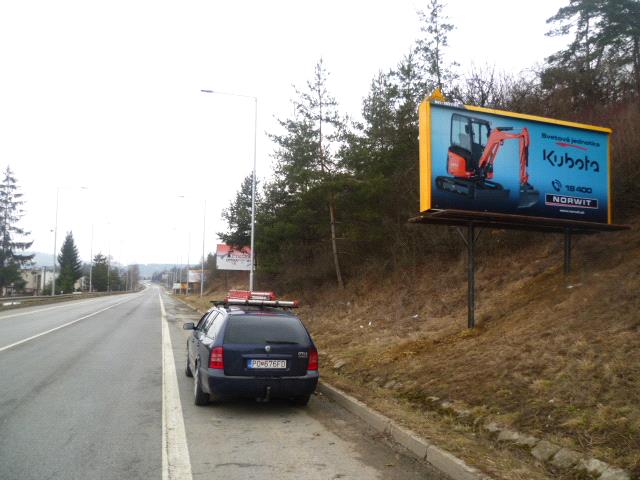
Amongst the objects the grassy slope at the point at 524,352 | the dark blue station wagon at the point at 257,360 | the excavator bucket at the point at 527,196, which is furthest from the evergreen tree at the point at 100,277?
the dark blue station wagon at the point at 257,360

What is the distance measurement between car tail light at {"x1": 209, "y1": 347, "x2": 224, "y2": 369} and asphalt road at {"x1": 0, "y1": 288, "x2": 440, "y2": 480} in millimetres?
670

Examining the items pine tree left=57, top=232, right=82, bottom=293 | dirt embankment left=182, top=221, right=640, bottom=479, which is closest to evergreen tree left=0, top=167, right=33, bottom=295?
pine tree left=57, top=232, right=82, bottom=293

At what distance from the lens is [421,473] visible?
500 centimetres

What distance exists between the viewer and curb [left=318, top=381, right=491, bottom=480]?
188 inches

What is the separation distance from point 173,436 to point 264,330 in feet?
6.55

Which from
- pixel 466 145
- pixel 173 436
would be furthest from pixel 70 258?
pixel 173 436

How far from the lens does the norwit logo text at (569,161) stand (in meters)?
11.3

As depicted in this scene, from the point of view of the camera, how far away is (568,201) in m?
11.3

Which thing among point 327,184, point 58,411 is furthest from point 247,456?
point 327,184

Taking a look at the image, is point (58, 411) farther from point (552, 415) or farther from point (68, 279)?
point (68, 279)

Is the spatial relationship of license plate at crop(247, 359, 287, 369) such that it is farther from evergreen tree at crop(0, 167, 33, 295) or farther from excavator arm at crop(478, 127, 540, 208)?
evergreen tree at crop(0, 167, 33, 295)

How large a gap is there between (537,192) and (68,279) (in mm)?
99657

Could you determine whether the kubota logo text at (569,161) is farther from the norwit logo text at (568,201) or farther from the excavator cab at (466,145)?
the excavator cab at (466,145)

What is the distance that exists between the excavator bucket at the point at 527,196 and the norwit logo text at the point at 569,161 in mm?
795
